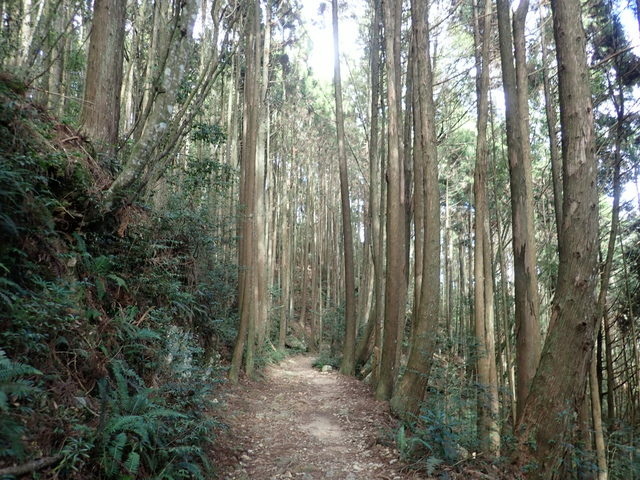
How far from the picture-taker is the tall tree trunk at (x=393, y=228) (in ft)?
26.7

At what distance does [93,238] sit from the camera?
4688 mm

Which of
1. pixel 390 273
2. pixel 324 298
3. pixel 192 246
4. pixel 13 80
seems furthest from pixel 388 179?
pixel 324 298

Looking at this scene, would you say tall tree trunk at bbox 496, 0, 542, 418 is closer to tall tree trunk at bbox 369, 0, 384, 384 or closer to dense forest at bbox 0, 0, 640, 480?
dense forest at bbox 0, 0, 640, 480

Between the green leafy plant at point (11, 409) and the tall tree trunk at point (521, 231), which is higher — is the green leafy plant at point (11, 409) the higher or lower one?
the lower one

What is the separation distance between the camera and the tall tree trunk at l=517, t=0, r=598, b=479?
13.1ft

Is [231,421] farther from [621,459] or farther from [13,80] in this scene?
[621,459]

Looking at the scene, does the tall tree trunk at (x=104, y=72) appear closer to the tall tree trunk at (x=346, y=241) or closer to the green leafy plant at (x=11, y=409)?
the green leafy plant at (x=11, y=409)

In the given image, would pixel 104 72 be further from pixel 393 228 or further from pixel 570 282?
pixel 570 282

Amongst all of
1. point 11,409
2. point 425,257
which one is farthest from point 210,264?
point 11,409

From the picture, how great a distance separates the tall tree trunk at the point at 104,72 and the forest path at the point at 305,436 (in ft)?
14.9

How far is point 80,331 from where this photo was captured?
3682 millimetres

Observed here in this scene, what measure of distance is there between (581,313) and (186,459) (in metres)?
3.92

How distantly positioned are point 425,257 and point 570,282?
A: 2824 mm

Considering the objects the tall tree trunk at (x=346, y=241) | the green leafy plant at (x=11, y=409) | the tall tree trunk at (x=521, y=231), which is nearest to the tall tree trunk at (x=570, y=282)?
the tall tree trunk at (x=521, y=231)
